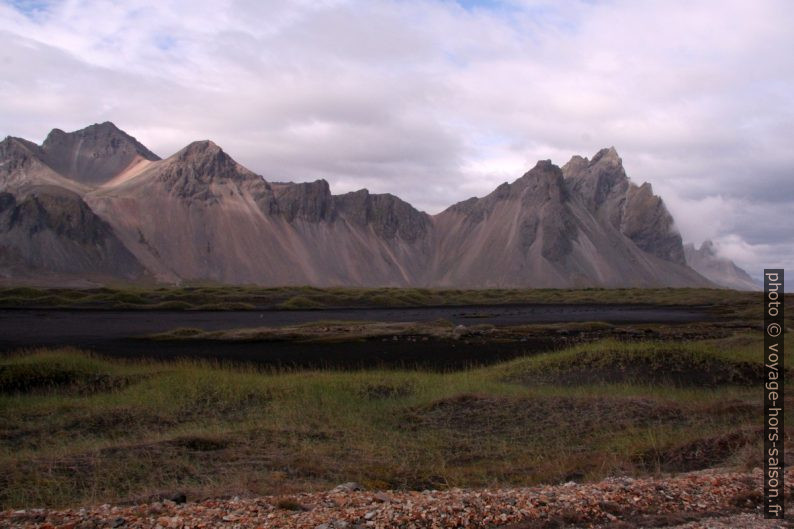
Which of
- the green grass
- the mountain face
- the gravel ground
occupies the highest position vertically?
the mountain face

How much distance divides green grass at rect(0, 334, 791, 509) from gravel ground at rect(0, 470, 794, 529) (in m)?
1.43

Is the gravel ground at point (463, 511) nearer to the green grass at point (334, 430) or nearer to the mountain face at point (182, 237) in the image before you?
the green grass at point (334, 430)

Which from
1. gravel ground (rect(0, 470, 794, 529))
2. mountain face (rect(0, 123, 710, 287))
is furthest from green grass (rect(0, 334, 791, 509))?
mountain face (rect(0, 123, 710, 287))

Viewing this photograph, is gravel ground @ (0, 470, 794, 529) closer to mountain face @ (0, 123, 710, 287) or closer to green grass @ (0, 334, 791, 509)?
green grass @ (0, 334, 791, 509)

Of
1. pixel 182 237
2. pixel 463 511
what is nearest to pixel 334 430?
pixel 463 511

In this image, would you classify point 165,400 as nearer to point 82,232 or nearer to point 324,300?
point 324,300

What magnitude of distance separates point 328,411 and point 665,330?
3831 cm

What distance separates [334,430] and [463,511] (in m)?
7.94

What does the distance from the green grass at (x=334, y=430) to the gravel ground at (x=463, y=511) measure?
1.43 meters

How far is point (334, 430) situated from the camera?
14.9 metres

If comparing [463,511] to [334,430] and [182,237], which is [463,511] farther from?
[182,237]

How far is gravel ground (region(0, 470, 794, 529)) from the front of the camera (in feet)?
23.1

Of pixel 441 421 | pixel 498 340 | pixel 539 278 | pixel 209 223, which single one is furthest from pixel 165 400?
pixel 539 278

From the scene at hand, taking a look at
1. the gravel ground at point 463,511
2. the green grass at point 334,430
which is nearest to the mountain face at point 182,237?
the green grass at point 334,430
